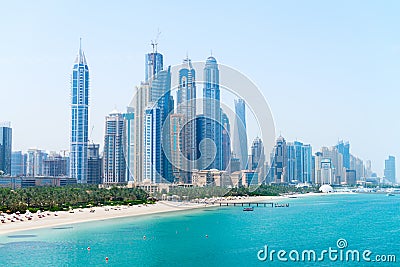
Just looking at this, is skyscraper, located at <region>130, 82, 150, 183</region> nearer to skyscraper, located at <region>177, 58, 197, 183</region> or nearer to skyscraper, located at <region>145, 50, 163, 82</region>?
skyscraper, located at <region>177, 58, 197, 183</region>

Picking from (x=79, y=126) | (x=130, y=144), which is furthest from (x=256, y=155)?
(x=79, y=126)

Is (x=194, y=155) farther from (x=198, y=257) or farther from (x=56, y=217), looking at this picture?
(x=198, y=257)

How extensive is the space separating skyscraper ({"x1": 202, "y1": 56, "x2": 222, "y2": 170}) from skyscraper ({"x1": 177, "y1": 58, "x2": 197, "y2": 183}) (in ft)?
9.20

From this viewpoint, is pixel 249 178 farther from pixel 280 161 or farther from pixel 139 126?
pixel 280 161

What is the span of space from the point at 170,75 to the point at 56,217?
73.8 metres

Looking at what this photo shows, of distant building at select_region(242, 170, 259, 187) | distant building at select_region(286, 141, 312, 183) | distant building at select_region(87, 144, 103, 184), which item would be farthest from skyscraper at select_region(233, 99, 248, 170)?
distant building at select_region(286, 141, 312, 183)

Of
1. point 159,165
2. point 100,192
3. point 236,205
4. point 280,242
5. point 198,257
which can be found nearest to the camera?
point 198,257

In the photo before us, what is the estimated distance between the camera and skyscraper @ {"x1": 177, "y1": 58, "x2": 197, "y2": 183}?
103 meters

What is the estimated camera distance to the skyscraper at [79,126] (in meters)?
104

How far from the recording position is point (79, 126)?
104m

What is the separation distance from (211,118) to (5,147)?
44.7 metres

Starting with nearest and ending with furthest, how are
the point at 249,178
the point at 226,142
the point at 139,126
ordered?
the point at 139,126 → the point at 249,178 → the point at 226,142

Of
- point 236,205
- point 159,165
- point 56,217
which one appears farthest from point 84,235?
point 159,165

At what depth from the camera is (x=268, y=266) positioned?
88.8ft
